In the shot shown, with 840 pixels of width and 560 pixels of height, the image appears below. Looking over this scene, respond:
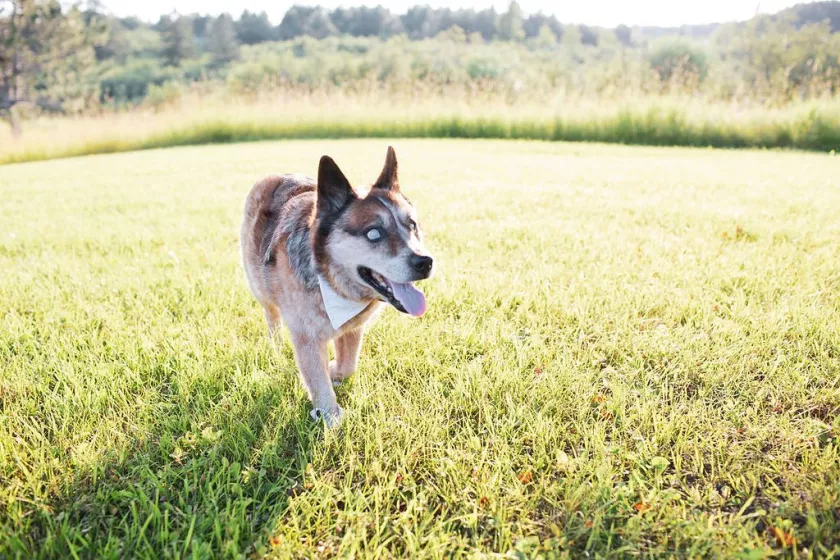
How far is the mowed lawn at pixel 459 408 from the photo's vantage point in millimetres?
1679

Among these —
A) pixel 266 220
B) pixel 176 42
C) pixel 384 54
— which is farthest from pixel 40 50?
pixel 266 220

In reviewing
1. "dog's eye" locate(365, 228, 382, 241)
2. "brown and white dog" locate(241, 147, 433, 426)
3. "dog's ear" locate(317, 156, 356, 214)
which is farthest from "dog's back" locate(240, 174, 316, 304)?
"dog's eye" locate(365, 228, 382, 241)

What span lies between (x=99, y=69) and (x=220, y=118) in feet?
149

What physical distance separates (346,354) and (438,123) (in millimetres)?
14172

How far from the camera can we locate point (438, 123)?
619 inches

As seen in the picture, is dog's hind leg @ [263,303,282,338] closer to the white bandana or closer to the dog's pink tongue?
the white bandana

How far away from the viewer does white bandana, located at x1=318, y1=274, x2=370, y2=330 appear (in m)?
2.34

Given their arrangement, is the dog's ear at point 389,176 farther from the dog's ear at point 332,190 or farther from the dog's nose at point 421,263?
the dog's nose at point 421,263

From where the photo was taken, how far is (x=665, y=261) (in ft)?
13.0

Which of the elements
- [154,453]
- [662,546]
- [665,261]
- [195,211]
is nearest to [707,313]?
[665,261]

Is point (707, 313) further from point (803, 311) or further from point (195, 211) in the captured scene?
point (195, 211)

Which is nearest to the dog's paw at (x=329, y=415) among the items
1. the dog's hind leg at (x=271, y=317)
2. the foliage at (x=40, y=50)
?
the dog's hind leg at (x=271, y=317)

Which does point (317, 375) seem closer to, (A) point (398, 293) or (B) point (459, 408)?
(A) point (398, 293)

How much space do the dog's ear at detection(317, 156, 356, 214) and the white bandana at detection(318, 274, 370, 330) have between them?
0.39m
